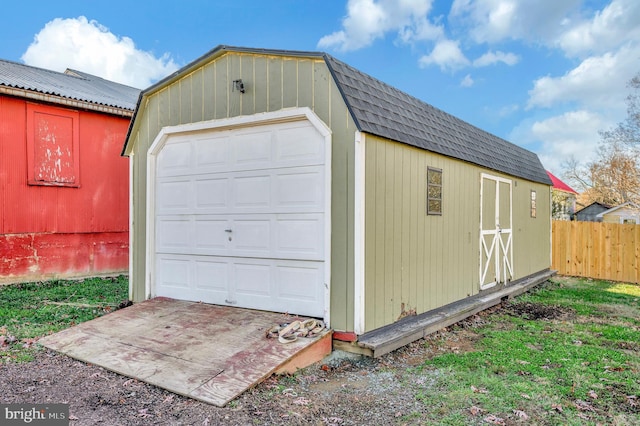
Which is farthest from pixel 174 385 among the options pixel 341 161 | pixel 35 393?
pixel 341 161

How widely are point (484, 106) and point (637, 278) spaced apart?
41.9ft

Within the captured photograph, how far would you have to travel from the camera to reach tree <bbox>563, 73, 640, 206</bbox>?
17.1m

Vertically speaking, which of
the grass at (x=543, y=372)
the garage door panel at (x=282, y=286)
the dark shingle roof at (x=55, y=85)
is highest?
the dark shingle roof at (x=55, y=85)

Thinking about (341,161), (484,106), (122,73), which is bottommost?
(341,161)

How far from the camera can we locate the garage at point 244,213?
4457mm

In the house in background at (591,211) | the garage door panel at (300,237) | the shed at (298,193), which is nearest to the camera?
the shed at (298,193)

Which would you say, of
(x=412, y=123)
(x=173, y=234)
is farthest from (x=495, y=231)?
(x=173, y=234)

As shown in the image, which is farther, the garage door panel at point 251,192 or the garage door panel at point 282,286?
the garage door panel at point 251,192

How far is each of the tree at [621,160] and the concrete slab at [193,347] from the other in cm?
1901

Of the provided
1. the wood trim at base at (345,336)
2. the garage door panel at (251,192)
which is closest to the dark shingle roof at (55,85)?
the garage door panel at (251,192)

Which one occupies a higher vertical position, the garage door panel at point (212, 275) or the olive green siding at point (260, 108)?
the olive green siding at point (260, 108)

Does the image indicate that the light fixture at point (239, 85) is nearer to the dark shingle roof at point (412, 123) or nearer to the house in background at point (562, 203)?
the dark shingle roof at point (412, 123)

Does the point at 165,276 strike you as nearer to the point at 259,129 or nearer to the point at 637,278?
the point at 259,129

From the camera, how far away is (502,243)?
791 cm
